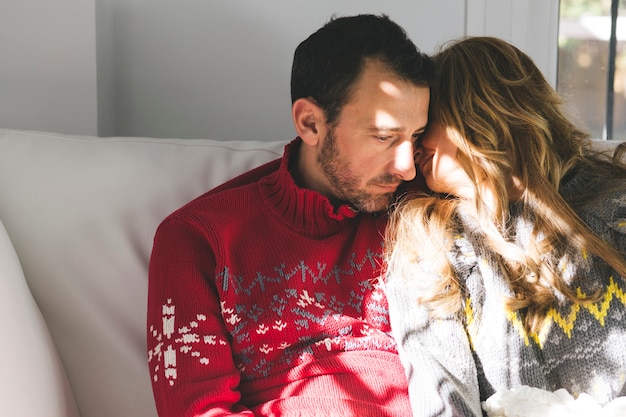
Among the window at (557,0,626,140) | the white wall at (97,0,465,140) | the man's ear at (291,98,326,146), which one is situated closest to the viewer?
the man's ear at (291,98,326,146)

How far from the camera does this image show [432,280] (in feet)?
4.89

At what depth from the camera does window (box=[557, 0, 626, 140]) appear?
2.21 m

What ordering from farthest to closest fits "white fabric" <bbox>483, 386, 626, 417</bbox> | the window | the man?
the window → the man → "white fabric" <bbox>483, 386, 626, 417</bbox>

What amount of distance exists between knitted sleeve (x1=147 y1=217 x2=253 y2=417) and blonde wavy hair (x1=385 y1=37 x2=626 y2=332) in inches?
14.3

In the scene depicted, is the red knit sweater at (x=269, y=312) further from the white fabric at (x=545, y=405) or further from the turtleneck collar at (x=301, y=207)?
the white fabric at (x=545, y=405)

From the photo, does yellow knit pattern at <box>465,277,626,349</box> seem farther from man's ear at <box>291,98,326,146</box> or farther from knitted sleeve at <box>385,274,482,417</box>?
man's ear at <box>291,98,326,146</box>

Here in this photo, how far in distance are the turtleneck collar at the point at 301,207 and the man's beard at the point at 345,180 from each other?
0.08 feet

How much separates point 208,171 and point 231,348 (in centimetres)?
41

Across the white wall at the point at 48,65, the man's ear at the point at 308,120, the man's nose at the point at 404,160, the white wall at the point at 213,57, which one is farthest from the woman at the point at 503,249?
the white wall at the point at 48,65

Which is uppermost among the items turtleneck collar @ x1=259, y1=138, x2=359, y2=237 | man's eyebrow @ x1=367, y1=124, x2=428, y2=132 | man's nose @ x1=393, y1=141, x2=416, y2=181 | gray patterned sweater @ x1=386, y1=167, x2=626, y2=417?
man's eyebrow @ x1=367, y1=124, x2=428, y2=132

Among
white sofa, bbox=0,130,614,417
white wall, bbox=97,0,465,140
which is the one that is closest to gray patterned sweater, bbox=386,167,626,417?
white sofa, bbox=0,130,614,417

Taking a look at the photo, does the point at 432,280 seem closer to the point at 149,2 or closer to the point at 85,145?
the point at 85,145

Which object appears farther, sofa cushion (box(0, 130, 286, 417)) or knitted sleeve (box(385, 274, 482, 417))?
sofa cushion (box(0, 130, 286, 417))

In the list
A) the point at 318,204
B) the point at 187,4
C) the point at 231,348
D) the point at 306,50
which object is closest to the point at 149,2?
the point at 187,4
